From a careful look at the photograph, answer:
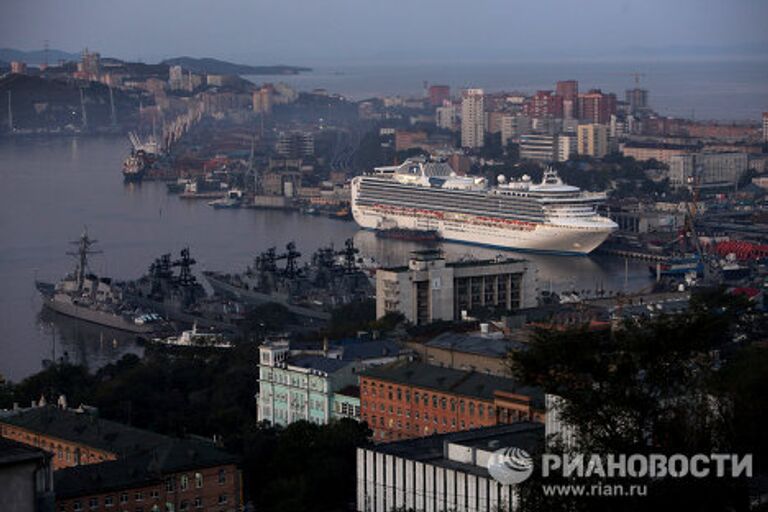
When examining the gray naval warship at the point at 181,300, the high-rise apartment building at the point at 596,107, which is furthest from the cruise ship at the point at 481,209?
the high-rise apartment building at the point at 596,107

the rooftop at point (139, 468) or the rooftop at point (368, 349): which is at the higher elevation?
the rooftop at point (139, 468)

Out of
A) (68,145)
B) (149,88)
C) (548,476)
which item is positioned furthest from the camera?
(149,88)

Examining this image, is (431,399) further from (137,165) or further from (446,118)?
(446,118)

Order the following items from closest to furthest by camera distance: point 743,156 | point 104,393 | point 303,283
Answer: point 104,393 → point 303,283 → point 743,156

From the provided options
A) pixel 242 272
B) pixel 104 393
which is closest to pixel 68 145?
pixel 242 272

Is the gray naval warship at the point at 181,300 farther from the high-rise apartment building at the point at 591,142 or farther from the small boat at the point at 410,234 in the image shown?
the high-rise apartment building at the point at 591,142

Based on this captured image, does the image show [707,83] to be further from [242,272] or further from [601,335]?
[601,335]

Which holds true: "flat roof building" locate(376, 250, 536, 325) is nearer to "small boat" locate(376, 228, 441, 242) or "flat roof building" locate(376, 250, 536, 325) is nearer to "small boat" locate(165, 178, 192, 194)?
"small boat" locate(376, 228, 441, 242)
